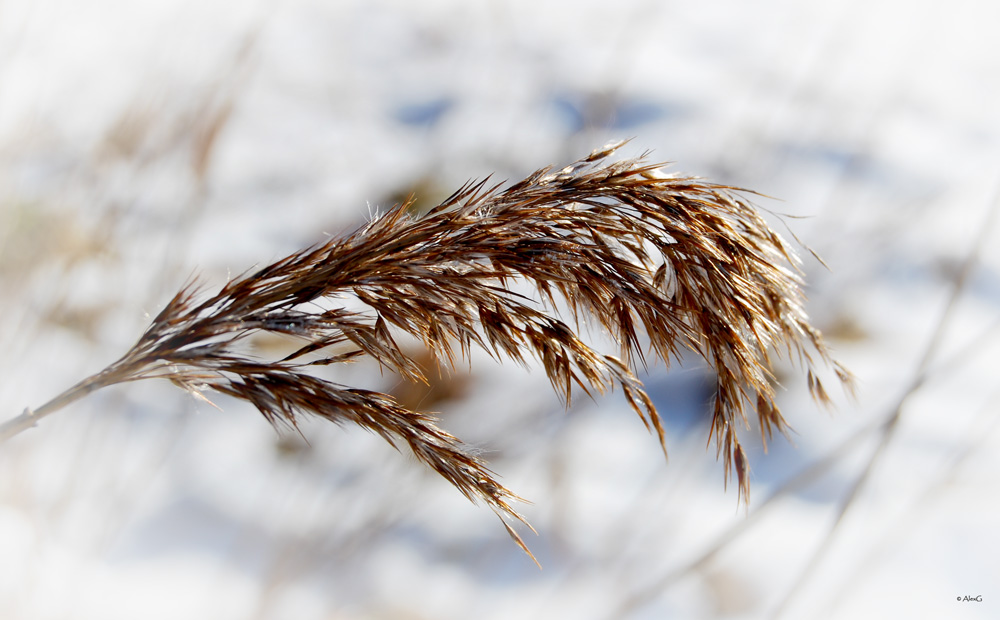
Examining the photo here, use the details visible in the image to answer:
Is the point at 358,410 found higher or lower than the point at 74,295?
lower

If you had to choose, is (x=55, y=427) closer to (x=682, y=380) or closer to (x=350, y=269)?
(x=350, y=269)

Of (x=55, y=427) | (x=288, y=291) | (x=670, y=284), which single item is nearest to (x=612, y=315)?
(x=670, y=284)

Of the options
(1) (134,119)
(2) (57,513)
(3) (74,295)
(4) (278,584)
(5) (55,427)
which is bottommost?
(4) (278,584)

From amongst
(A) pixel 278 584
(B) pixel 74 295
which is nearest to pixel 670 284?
(A) pixel 278 584

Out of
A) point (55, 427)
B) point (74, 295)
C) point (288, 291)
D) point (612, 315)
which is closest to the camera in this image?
point (288, 291)

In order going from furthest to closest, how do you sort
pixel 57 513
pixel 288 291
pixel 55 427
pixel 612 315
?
1. pixel 55 427
2. pixel 57 513
3. pixel 612 315
4. pixel 288 291

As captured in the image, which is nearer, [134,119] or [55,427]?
[55,427]
